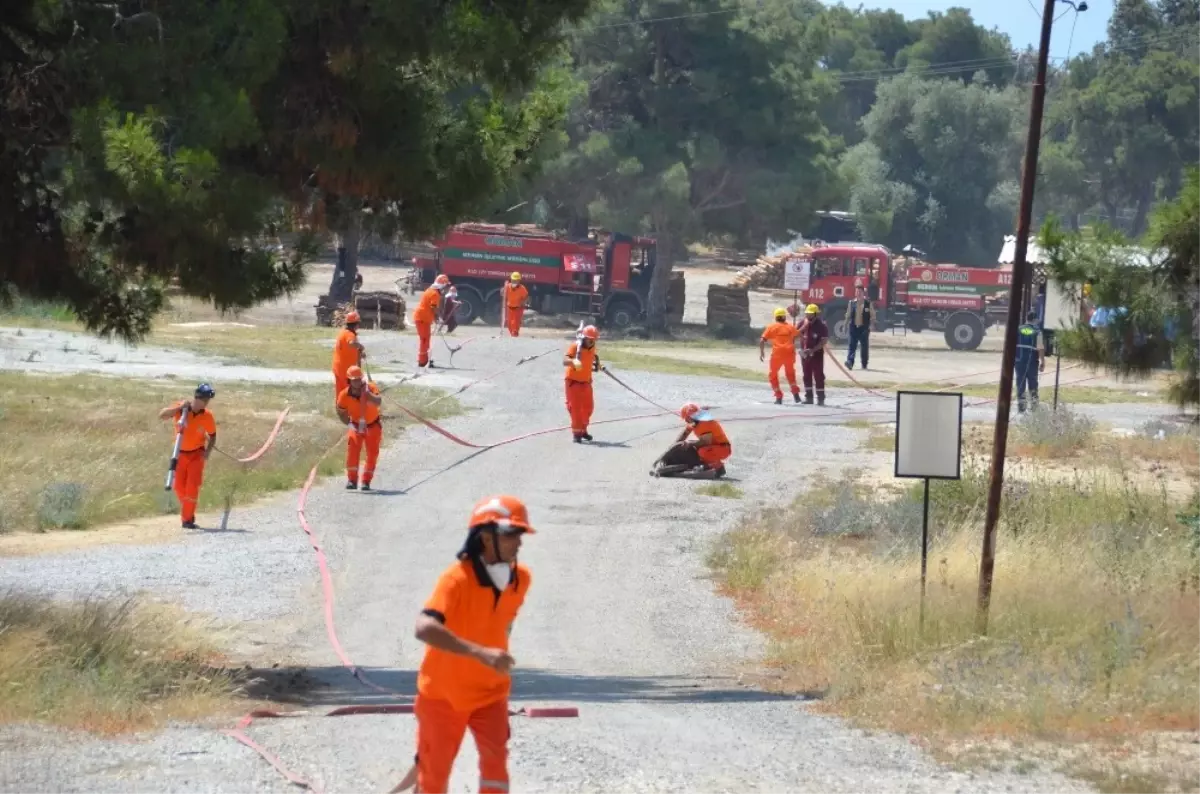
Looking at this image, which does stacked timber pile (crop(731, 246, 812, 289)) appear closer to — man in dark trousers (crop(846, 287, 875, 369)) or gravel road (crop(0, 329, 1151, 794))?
man in dark trousers (crop(846, 287, 875, 369))

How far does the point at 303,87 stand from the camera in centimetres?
1209

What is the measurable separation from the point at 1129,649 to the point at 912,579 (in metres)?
2.93

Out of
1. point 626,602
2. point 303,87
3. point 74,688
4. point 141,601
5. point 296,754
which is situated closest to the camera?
point 296,754

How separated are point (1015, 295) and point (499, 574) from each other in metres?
6.67

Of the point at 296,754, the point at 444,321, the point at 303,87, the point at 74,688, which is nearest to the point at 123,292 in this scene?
the point at 303,87

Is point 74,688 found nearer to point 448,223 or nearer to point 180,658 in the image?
point 180,658

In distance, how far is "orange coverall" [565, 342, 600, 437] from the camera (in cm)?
2436

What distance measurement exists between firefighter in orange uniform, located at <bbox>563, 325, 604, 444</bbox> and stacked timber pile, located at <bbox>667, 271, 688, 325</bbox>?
29747mm

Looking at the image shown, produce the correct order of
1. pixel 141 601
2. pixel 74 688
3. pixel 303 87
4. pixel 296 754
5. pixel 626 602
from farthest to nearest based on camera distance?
1. pixel 626 602
2. pixel 141 601
3. pixel 303 87
4. pixel 74 688
5. pixel 296 754

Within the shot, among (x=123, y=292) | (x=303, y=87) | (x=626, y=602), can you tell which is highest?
(x=303, y=87)

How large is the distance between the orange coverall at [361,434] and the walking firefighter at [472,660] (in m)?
13.6

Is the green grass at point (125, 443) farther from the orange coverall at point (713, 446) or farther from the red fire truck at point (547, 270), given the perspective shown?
the red fire truck at point (547, 270)

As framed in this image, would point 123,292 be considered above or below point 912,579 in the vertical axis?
above

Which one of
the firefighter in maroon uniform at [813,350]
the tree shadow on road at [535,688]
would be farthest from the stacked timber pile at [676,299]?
the tree shadow on road at [535,688]
